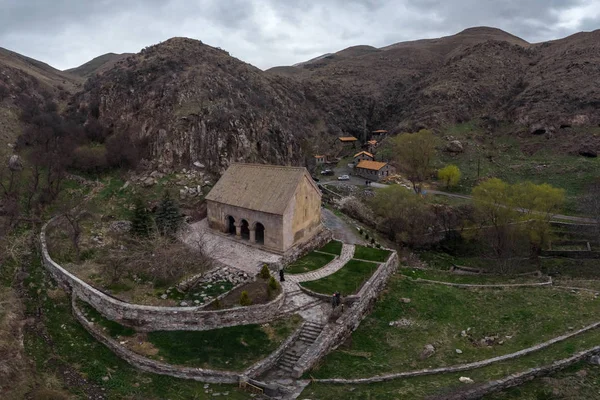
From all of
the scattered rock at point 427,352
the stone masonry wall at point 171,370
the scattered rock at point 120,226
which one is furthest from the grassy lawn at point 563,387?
the scattered rock at point 120,226

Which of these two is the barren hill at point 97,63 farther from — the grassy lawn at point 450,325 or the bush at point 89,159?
the grassy lawn at point 450,325

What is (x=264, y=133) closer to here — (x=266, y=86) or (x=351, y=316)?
(x=266, y=86)

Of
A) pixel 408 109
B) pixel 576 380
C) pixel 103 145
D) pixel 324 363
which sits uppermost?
pixel 408 109

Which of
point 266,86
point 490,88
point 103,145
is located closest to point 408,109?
point 490,88

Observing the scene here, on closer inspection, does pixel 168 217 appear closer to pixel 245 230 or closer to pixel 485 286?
pixel 245 230

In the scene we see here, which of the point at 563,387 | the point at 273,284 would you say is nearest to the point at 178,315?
the point at 273,284

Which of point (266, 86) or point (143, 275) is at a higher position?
point (266, 86)
